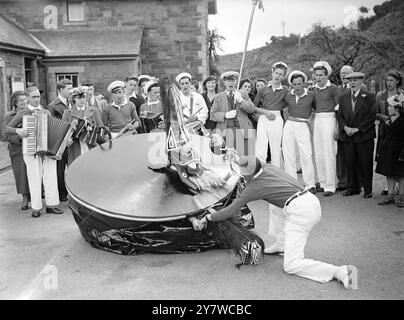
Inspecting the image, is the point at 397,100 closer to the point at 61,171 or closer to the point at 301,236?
the point at 301,236

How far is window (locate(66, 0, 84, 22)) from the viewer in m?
20.9

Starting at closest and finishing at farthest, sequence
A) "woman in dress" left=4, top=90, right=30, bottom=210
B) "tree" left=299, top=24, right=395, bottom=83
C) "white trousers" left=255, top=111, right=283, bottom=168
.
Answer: "woman in dress" left=4, top=90, right=30, bottom=210, "white trousers" left=255, top=111, right=283, bottom=168, "tree" left=299, top=24, right=395, bottom=83

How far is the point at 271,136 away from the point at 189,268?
378 centimetres

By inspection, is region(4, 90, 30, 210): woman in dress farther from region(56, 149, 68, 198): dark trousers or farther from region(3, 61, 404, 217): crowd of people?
region(56, 149, 68, 198): dark trousers

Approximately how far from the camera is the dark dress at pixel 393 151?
23.2 ft

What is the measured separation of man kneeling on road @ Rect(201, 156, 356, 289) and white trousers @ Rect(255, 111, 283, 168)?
3482mm

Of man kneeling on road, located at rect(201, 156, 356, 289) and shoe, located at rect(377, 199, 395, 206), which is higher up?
man kneeling on road, located at rect(201, 156, 356, 289)

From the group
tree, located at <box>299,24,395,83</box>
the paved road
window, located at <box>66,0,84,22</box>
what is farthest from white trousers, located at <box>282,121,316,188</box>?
tree, located at <box>299,24,395,83</box>

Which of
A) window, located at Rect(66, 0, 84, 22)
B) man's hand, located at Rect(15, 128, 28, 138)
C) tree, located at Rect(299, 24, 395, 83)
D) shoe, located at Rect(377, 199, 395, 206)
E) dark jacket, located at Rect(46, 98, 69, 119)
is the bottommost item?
shoe, located at Rect(377, 199, 395, 206)

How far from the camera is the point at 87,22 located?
20781mm

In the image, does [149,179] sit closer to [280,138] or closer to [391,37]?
[280,138]

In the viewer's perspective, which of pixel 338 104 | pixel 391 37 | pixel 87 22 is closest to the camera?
pixel 338 104

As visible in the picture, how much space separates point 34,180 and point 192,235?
124 inches
